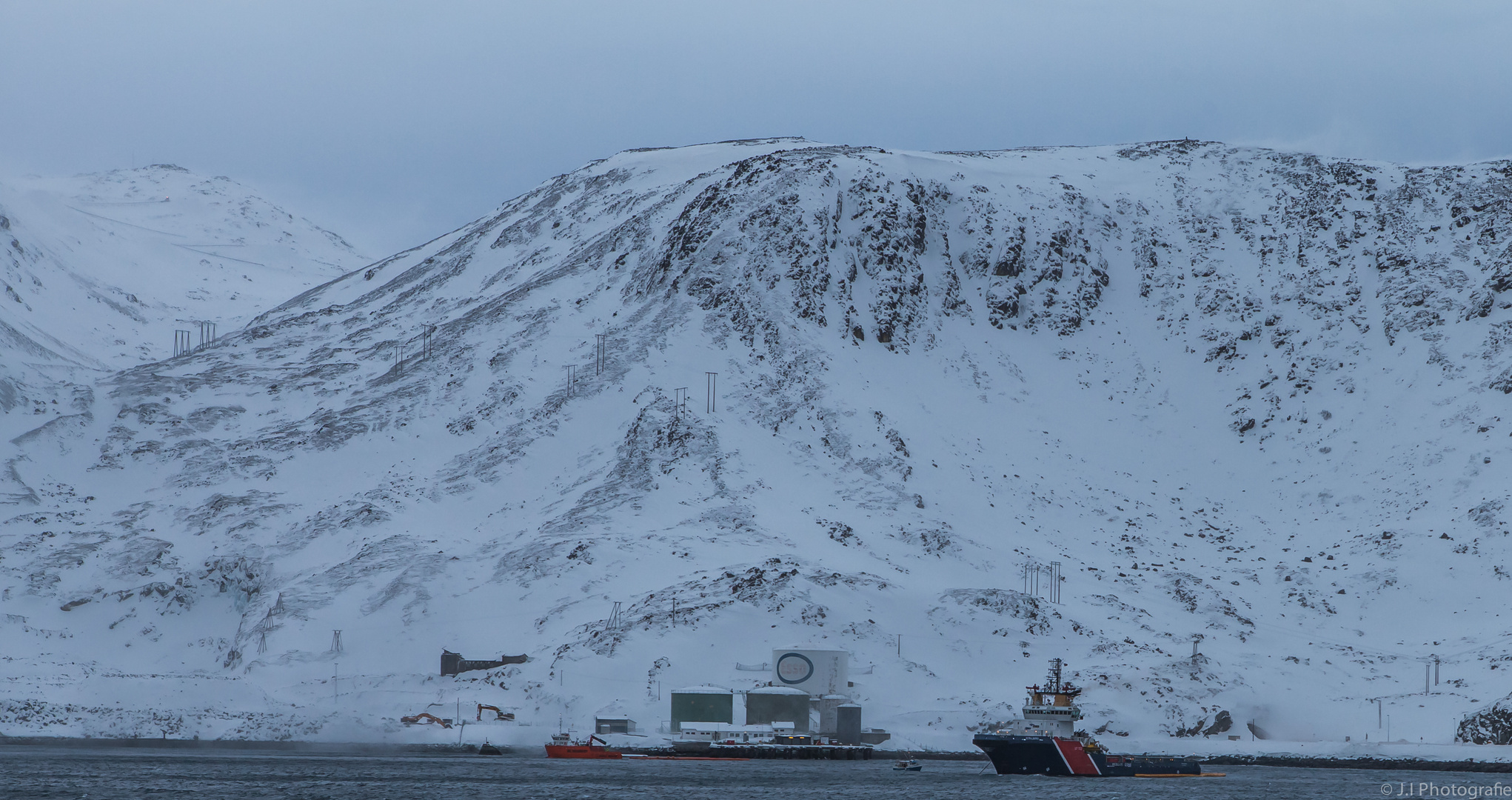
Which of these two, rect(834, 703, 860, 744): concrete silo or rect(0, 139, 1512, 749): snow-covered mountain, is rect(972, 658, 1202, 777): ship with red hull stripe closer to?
rect(834, 703, 860, 744): concrete silo

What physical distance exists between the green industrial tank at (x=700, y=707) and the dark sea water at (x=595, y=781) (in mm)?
3971

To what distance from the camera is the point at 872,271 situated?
178m

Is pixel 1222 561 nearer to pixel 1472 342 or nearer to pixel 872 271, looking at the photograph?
pixel 1472 342

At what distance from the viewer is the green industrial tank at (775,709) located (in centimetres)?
11956

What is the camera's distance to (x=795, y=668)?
12088cm

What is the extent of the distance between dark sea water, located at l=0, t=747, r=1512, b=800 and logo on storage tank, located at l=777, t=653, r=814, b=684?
776cm

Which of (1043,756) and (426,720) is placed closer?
(1043,756)

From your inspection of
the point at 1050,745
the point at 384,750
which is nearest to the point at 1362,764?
the point at 1050,745

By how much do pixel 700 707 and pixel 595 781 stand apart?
24.1m

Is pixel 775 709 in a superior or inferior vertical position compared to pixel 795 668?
inferior

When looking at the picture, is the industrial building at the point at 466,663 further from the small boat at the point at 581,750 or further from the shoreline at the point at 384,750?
the small boat at the point at 581,750

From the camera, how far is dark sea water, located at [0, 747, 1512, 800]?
280ft

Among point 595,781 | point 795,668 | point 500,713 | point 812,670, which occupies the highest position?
point 795,668

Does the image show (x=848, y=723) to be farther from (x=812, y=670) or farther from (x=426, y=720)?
(x=426, y=720)
